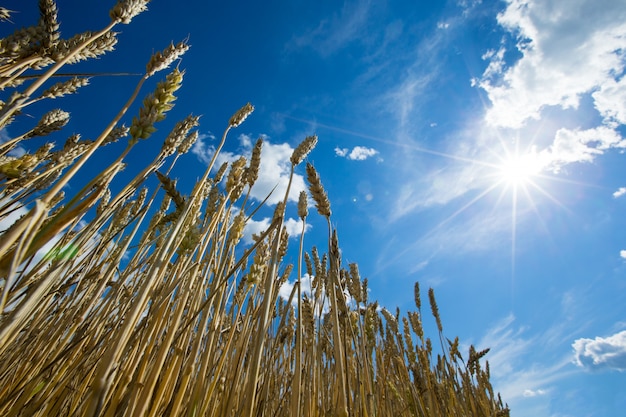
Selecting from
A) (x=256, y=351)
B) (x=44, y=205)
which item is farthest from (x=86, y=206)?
(x=256, y=351)

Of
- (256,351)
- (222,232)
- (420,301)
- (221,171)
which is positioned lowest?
(256,351)

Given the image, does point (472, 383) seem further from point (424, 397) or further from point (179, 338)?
point (179, 338)

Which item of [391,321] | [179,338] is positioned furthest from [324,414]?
[391,321]

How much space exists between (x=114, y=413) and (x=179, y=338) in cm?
22

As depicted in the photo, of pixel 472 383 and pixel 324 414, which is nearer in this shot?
pixel 324 414

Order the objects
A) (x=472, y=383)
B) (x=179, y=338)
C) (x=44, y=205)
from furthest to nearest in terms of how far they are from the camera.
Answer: (x=472, y=383) < (x=179, y=338) < (x=44, y=205)

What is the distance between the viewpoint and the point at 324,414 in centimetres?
144

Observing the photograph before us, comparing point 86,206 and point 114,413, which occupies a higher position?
point 86,206

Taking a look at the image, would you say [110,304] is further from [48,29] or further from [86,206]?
[48,29]

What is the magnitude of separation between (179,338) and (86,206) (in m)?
0.52

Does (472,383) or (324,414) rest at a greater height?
(472,383)

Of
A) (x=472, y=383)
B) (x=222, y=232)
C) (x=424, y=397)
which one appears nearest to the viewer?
(x=222, y=232)

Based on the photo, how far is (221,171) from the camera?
1.58 m

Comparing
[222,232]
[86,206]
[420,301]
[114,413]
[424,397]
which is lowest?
[114,413]
